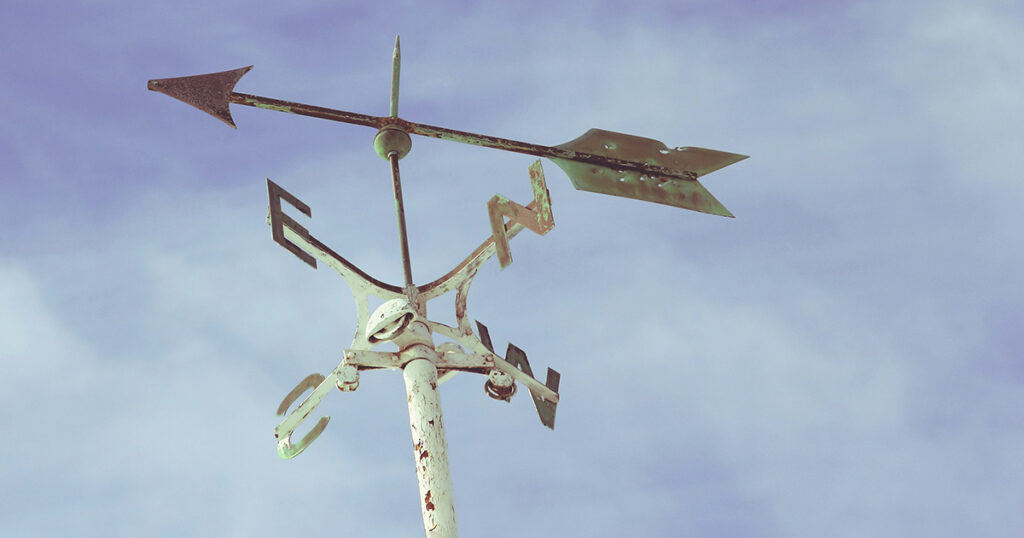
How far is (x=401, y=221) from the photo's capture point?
739 centimetres

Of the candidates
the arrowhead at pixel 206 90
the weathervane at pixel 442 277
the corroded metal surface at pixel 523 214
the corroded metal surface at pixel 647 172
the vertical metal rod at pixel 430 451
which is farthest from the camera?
the corroded metal surface at pixel 647 172

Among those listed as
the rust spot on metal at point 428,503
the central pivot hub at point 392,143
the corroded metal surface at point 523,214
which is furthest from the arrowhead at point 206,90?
the rust spot on metal at point 428,503

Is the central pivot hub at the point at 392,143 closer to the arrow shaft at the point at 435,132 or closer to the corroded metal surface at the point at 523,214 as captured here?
the arrow shaft at the point at 435,132

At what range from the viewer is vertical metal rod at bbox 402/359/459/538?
19.0 ft

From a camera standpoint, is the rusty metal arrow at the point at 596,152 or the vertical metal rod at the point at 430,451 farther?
the rusty metal arrow at the point at 596,152

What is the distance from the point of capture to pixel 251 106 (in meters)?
7.70

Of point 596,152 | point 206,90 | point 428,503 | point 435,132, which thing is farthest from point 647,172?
point 428,503

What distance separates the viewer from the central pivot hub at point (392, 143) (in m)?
7.84

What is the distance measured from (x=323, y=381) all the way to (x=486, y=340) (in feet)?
3.88

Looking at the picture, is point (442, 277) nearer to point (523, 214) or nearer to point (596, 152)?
point (523, 214)

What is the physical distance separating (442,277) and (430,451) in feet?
4.89

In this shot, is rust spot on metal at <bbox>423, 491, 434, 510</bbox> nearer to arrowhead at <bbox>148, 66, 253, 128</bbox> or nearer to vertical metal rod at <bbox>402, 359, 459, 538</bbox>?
vertical metal rod at <bbox>402, 359, 459, 538</bbox>

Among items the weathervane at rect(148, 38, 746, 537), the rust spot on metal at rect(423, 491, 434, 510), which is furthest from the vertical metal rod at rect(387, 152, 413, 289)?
the rust spot on metal at rect(423, 491, 434, 510)

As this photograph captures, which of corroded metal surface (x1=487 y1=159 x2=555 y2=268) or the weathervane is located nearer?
the weathervane
